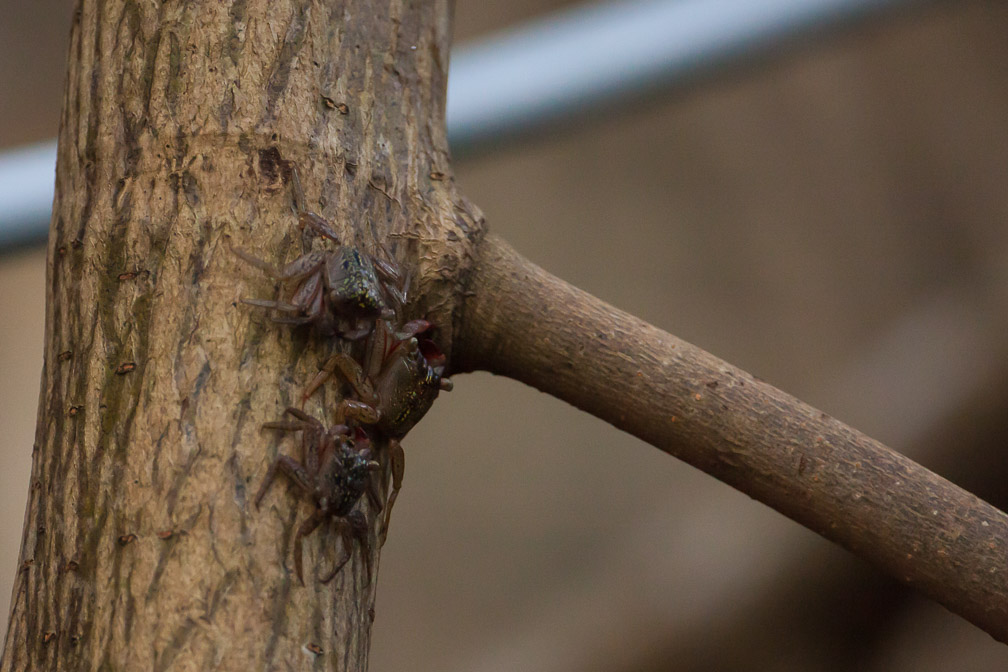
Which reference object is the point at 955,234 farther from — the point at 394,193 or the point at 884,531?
the point at 394,193

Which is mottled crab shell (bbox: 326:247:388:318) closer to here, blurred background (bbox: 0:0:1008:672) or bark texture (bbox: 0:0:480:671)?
bark texture (bbox: 0:0:480:671)

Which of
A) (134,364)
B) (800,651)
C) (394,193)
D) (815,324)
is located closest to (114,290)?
(134,364)

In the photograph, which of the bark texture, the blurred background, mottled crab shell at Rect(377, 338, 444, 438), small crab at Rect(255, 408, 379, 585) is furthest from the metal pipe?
the blurred background

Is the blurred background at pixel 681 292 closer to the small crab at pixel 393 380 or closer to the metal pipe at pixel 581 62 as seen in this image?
the metal pipe at pixel 581 62

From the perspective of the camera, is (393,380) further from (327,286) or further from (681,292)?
(681,292)

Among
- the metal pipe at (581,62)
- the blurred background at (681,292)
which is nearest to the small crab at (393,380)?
the metal pipe at (581,62)

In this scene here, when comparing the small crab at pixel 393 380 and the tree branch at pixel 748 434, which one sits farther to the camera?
the tree branch at pixel 748 434

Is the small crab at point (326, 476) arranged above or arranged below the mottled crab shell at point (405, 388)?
below
